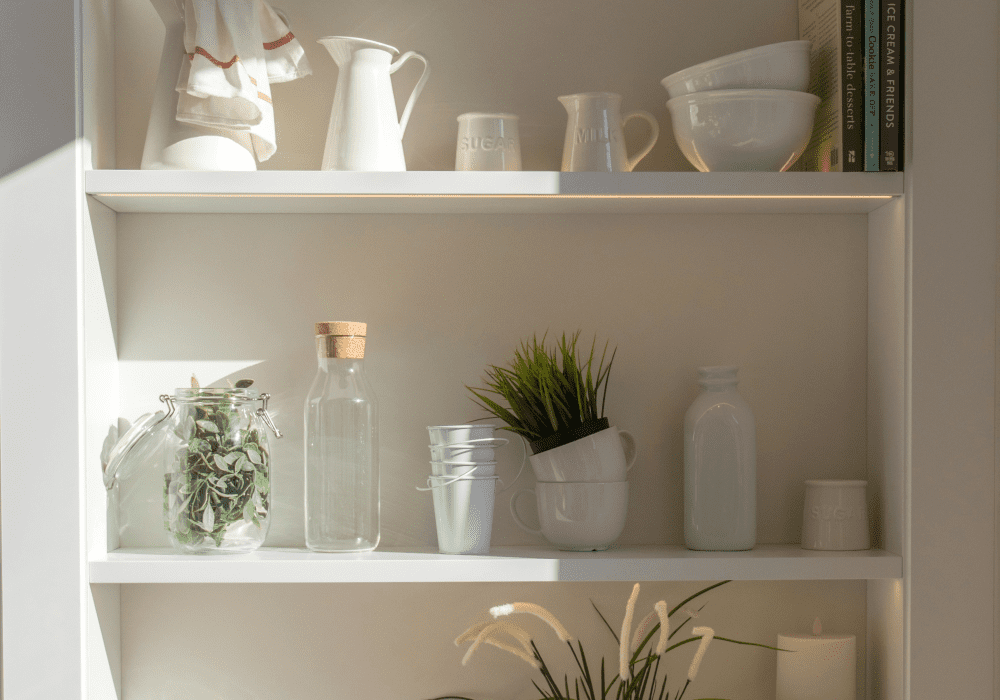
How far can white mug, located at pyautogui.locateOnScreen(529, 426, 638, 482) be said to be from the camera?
1.03 m

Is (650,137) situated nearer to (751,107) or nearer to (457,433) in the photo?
(751,107)

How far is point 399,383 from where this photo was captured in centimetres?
115

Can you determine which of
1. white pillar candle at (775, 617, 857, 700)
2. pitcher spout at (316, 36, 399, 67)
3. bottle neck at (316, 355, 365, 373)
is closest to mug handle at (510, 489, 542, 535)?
bottle neck at (316, 355, 365, 373)

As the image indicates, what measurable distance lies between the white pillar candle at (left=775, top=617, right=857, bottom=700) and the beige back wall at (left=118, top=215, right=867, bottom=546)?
0.48 ft

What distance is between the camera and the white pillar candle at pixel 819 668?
41.9 inches

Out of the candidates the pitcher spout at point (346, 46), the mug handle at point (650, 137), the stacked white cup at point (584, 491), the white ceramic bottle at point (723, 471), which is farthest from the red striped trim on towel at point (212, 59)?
the white ceramic bottle at point (723, 471)

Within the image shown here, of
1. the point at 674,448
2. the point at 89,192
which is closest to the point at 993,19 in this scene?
the point at 674,448

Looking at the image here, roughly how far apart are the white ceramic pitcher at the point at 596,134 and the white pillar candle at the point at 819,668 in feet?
2.20

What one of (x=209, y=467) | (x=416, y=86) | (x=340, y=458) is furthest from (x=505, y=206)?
(x=209, y=467)

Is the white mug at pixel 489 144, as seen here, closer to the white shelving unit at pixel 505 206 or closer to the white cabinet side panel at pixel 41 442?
the white shelving unit at pixel 505 206

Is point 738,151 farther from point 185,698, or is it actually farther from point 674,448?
point 185,698

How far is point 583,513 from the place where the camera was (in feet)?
3.37

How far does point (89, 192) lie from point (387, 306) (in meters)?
0.40

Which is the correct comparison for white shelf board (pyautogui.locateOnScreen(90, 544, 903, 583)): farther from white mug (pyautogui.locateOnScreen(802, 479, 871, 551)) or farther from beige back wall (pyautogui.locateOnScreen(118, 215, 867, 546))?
beige back wall (pyautogui.locateOnScreen(118, 215, 867, 546))
